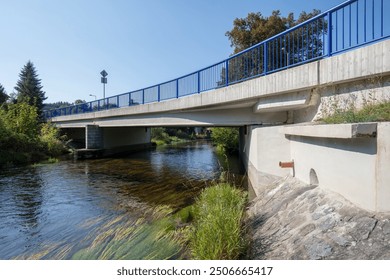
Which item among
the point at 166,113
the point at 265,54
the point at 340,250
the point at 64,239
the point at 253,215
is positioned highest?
the point at 265,54

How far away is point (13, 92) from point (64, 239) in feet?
191

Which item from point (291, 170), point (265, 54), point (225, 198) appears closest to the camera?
point (225, 198)

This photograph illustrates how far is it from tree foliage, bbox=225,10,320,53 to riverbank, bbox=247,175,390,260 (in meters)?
20.1

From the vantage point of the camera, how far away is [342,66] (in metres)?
5.43

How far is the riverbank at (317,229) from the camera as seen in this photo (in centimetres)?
305

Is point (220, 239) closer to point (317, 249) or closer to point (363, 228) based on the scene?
point (317, 249)

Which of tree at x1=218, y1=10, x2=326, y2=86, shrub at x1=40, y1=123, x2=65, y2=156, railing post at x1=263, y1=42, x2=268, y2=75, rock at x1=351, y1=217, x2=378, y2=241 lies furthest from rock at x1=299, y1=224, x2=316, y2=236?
shrub at x1=40, y1=123, x2=65, y2=156

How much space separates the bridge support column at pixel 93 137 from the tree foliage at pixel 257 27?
14.4 m

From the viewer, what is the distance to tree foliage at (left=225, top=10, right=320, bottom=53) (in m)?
22.9

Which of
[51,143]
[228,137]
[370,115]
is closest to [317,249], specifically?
[370,115]

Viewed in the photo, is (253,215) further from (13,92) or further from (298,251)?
(13,92)

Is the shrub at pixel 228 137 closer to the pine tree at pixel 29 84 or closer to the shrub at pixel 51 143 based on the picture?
the shrub at pixel 51 143

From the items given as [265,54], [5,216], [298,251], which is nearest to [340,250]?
[298,251]

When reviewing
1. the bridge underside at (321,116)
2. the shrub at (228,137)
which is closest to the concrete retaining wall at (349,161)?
the bridge underside at (321,116)
